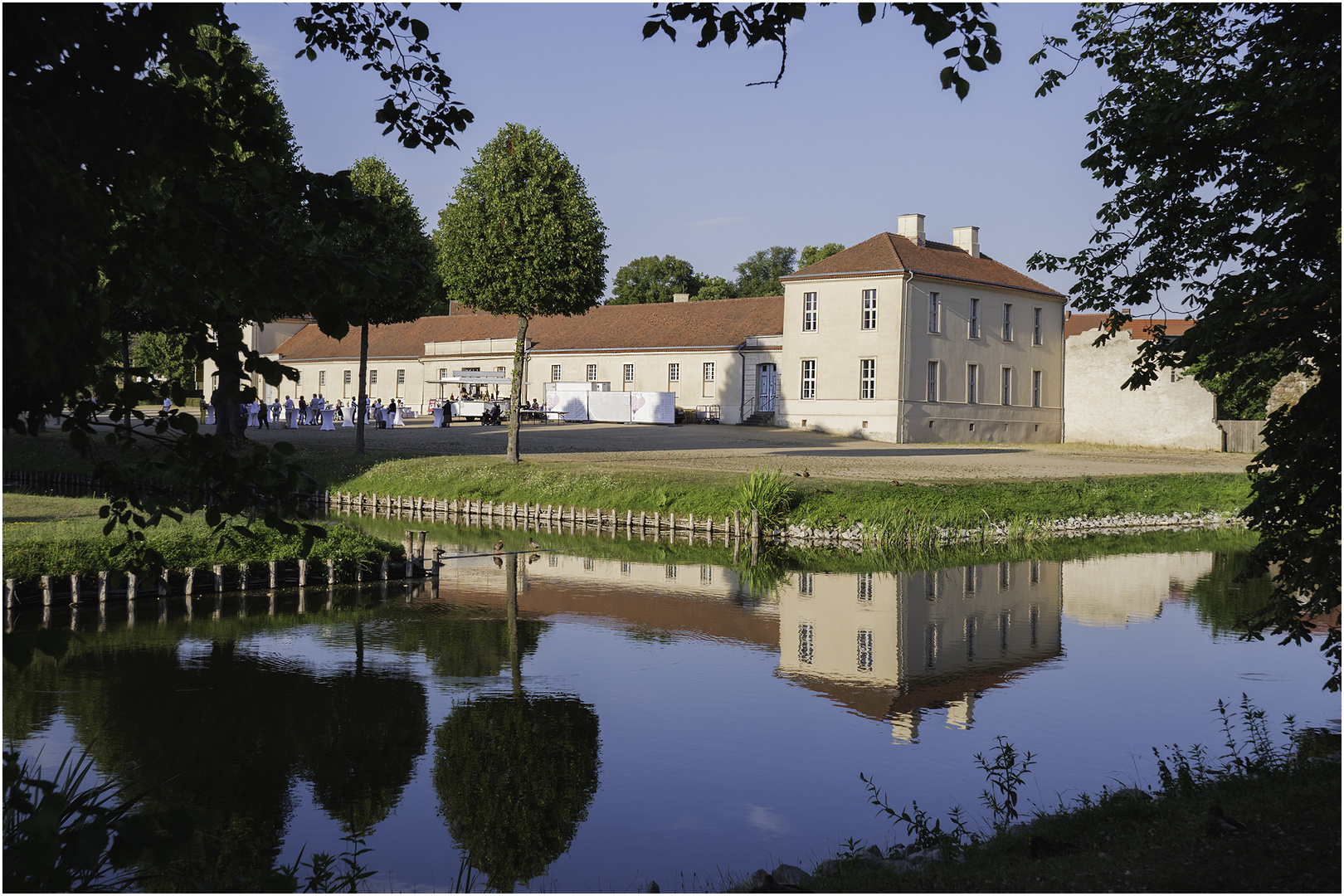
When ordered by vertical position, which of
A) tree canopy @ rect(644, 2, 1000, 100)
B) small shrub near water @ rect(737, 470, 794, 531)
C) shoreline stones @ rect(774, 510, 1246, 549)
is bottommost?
shoreline stones @ rect(774, 510, 1246, 549)

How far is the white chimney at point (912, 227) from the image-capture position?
48.0 m

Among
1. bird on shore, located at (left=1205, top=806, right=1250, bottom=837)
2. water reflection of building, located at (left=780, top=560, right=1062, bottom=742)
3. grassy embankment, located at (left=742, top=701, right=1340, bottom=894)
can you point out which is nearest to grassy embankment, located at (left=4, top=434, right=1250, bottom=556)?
water reflection of building, located at (left=780, top=560, right=1062, bottom=742)

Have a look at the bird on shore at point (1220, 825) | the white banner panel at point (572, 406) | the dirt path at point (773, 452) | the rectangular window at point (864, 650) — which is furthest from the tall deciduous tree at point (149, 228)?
the white banner panel at point (572, 406)

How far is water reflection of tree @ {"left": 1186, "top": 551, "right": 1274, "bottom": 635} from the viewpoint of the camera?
1641 cm

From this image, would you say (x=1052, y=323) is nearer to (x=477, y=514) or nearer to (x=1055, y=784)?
(x=477, y=514)

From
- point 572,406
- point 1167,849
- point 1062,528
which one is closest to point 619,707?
point 1167,849

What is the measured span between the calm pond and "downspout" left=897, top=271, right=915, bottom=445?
82.5 ft

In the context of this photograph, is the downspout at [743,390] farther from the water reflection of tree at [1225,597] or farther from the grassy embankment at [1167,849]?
the grassy embankment at [1167,849]

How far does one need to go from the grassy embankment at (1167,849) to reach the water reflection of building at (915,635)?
11.5 feet

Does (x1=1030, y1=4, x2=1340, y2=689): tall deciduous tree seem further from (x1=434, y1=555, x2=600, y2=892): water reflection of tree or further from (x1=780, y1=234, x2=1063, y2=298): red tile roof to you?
(x1=780, y1=234, x2=1063, y2=298): red tile roof

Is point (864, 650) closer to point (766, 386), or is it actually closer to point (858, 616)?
point (858, 616)

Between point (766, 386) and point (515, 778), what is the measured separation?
42235 mm

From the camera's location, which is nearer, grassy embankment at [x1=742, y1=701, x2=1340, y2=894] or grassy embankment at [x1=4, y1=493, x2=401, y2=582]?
grassy embankment at [x1=742, y1=701, x2=1340, y2=894]

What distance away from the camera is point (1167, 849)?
5.99 meters
